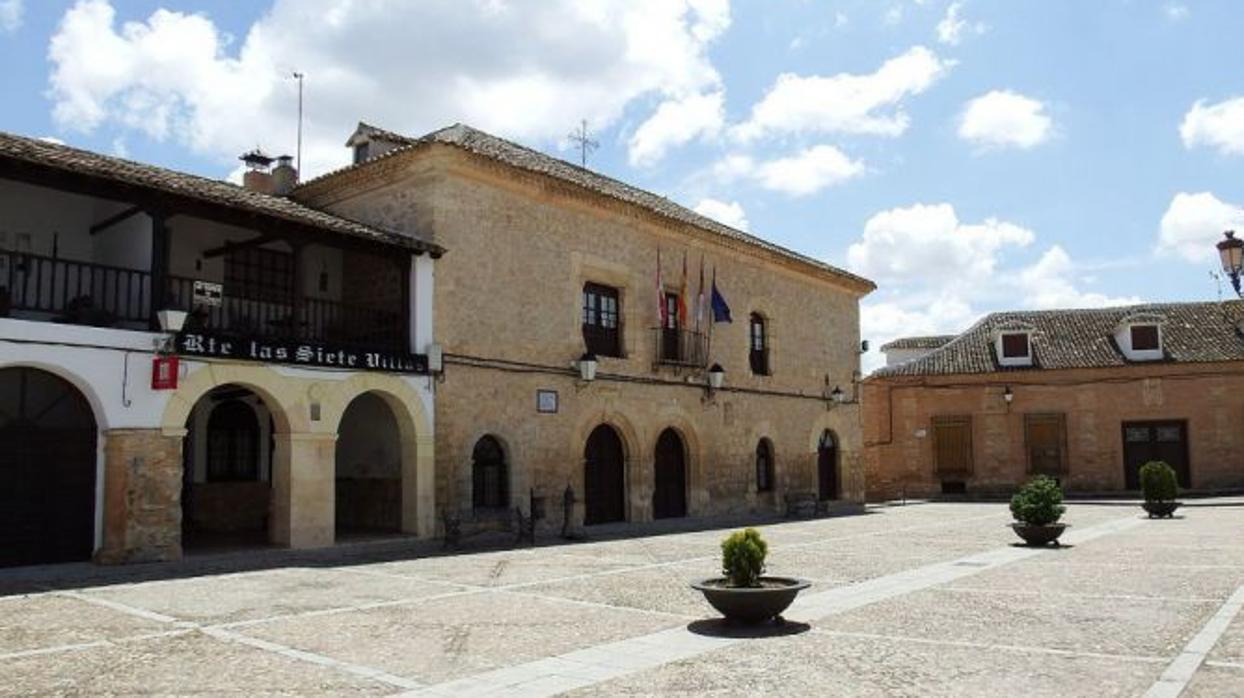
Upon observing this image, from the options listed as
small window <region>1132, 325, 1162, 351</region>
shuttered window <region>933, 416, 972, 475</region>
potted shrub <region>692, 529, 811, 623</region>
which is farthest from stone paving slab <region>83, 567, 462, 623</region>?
small window <region>1132, 325, 1162, 351</region>

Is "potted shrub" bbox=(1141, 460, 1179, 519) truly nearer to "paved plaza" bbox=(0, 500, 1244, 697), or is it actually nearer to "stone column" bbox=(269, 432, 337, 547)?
"paved plaza" bbox=(0, 500, 1244, 697)

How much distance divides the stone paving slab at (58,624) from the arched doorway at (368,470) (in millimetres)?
6189

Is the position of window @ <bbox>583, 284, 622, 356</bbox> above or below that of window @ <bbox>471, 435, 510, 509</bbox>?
above

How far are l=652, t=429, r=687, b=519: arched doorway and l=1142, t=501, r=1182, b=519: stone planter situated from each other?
373 inches

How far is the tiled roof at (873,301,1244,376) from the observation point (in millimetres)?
29219

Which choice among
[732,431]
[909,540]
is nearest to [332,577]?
[909,540]

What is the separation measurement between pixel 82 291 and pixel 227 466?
418 cm

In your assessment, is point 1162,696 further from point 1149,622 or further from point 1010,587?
point 1010,587

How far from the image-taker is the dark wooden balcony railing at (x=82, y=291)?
35.3ft

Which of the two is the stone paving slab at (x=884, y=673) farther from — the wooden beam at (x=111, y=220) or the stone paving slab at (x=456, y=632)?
the wooden beam at (x=111, y=220)

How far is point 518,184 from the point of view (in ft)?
51.7

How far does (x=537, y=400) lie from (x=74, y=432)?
22.5 ft

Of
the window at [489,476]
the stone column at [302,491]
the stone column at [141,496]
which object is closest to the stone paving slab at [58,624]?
the stone column at [141,496]

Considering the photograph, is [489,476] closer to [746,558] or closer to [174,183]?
[174,183]
